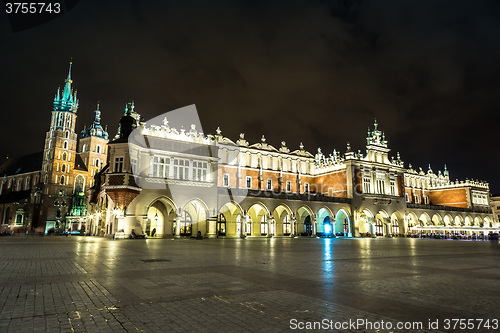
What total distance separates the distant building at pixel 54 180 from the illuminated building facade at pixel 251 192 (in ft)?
123

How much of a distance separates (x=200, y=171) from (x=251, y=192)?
23.2 ft

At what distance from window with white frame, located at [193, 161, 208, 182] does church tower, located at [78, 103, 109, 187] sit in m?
66.2

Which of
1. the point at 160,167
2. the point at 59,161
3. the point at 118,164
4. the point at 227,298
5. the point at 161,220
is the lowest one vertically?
the point at 227,298

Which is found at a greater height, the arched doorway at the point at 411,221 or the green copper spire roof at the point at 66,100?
the green copper spire roof at the point at 66,100

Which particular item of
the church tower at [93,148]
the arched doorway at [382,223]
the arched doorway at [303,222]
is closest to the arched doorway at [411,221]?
the arched doorway at [382,223]

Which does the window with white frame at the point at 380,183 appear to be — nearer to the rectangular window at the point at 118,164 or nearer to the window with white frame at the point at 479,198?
the window with white frame at the point at 479,198

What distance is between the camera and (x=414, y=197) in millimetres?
72812

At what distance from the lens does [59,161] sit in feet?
275

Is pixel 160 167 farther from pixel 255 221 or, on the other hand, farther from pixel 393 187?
pixel 393 187

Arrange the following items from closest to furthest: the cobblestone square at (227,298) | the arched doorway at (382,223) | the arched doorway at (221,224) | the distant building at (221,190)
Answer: the cobblestone square at (227,298) < the distant building at (221,190) < the arched doorway at (221,224) < the arched doorway at (382,223)

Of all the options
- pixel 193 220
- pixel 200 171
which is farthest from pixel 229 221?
pixel 200 171

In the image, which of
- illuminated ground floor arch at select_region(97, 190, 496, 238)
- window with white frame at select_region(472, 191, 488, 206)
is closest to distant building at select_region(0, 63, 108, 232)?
illuminated ground floor arch at select_region(97, 190, 496, 238)

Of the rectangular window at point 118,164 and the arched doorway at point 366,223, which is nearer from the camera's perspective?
the rectangular window at point 118,164

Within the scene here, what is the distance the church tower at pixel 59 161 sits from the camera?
8019 centimetres
